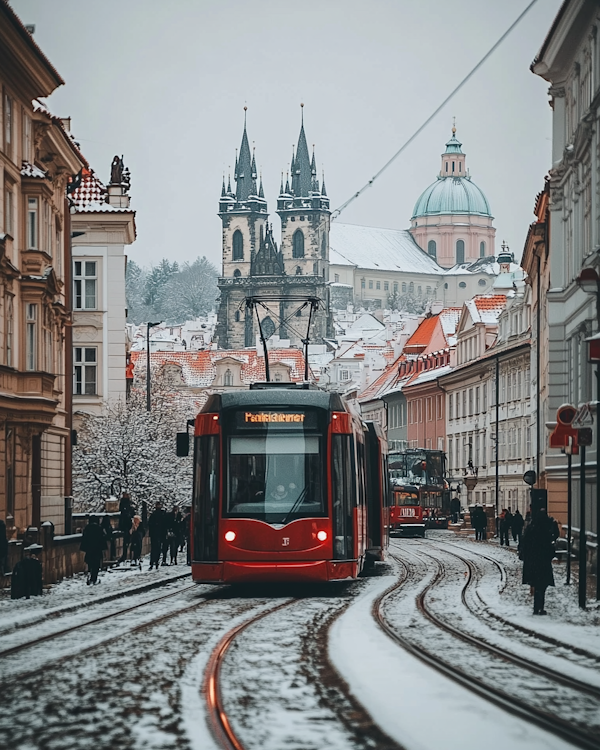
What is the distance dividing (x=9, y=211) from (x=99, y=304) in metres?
21.7

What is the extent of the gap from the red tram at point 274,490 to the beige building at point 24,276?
9586mm

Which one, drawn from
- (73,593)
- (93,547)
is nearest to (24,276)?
(93,547)

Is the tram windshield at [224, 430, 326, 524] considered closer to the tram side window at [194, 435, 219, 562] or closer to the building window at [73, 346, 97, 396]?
the tram side window at [194, 435, 219, 562]

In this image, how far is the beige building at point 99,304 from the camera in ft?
180

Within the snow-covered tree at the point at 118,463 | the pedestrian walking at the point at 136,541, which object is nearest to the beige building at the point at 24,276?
the pedestrian walking at the point at 136,541

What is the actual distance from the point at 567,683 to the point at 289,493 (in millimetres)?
10852

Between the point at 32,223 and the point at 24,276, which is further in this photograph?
the point at 32,223

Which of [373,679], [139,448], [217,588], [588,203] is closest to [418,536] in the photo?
[139,448]

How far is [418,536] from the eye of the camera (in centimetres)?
6731

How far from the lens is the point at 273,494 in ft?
74.7

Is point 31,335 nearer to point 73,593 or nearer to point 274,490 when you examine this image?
point 73,593

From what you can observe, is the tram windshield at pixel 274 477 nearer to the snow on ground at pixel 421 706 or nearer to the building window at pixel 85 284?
the snow on ground at pixel 421 706

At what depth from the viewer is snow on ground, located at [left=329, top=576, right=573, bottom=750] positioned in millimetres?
9297

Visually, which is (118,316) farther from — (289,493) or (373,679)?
(373,679)
